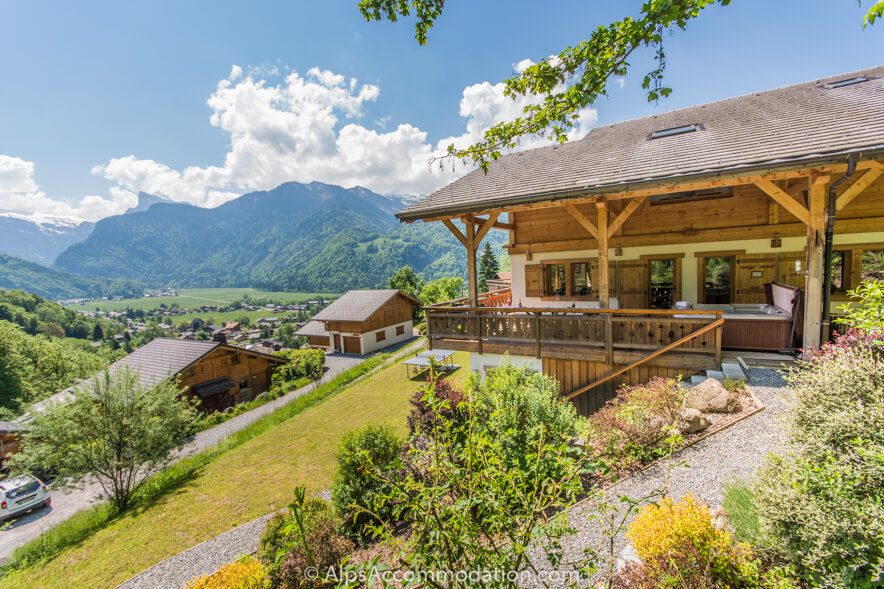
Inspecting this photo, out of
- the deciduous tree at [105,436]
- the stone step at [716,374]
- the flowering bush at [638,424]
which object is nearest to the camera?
the flowering bush at [638,424]

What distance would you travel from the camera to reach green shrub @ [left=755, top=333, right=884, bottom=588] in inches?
81.4

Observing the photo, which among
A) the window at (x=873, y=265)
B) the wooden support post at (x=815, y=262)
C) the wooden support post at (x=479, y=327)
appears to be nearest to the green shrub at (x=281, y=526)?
the wooden support post at (x=479, y=327)

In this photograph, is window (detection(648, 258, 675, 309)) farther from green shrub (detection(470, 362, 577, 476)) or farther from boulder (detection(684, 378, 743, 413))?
green shrub (detection(470, 362, 577, 476))

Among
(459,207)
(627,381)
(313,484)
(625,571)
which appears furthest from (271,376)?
(625,571)

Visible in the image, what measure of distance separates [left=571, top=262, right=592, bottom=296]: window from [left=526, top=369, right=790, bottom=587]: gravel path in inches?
239

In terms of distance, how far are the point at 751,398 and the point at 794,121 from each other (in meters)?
6.26

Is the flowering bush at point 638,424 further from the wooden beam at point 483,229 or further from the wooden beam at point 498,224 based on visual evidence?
the wooden beam at point 498,224

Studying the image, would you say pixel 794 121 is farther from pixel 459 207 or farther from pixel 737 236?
pixel 459 207

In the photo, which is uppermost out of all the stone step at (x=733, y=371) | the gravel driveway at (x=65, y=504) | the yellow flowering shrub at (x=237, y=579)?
the stone step at (x=733, y=371)

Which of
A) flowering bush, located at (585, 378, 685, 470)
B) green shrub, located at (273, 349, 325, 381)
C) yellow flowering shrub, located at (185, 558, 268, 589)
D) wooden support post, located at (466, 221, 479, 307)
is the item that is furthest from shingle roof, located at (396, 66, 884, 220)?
green shrub, located at (273, 349, 325, 381)

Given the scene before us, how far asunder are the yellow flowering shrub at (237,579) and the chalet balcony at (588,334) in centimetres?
593

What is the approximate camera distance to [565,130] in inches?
Answer: 128

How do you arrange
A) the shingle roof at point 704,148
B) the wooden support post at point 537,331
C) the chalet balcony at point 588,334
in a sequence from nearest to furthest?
the shingle roof at point 704,148, the chalet balcony at point 588,334, the wooden support post at point 537,331

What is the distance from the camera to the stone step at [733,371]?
19.7 ft
